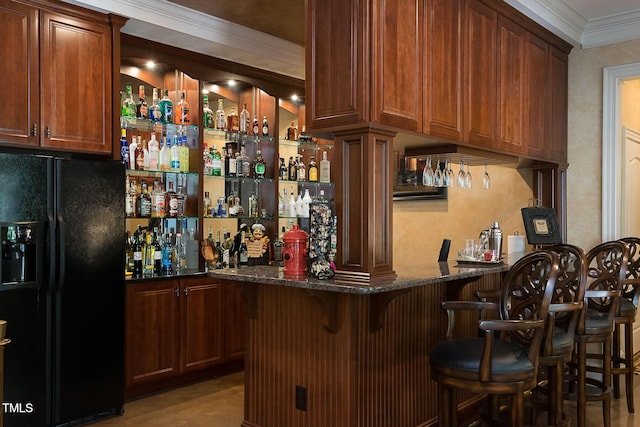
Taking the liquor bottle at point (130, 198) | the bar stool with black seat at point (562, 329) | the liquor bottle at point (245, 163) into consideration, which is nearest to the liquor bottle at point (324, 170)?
the liquor bottle at point (245, 163)

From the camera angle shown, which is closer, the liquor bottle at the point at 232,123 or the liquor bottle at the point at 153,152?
the liquor bottle at the point at 153,152

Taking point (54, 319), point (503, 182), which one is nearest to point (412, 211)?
point (503, 182)

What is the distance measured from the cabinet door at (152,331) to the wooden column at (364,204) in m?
1.71

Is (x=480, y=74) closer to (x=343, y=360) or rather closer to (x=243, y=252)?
(x=343, y=360)

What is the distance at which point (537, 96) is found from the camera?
4.38 metres

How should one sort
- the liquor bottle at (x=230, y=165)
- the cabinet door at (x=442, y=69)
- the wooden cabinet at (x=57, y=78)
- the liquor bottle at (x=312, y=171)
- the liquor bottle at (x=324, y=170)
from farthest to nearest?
the liquor bottle at (x=324, y=170) → the liquor bottle at (x=312, y=171) → the liquor bottle at (x=230, y=165) → the wooden cabinet at (x=57, y=78) → the cabinet door at (x=442, y=69)

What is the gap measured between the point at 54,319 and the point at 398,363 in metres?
1.99

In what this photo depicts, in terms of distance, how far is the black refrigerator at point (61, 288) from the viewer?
314cm

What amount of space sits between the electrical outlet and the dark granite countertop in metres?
0.61

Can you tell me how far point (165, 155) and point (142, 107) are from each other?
398 millimetres

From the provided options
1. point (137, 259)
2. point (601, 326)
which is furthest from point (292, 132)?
point (601, 326)

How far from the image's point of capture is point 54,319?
3.29 meters

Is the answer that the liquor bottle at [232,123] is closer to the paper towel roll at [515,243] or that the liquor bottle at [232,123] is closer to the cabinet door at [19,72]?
the cabinet door at [19,72]

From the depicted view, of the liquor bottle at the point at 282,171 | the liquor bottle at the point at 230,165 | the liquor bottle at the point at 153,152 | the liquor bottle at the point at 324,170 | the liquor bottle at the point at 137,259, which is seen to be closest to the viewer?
the liquor bottle at the point at 137,259
